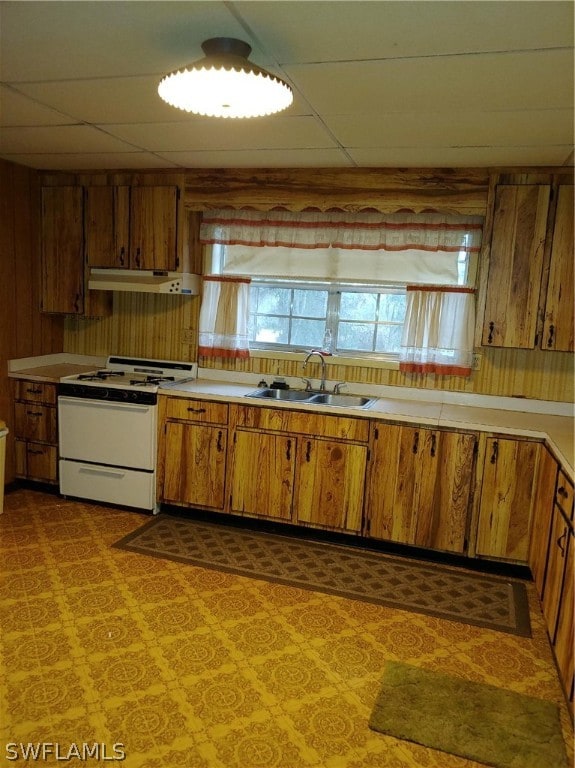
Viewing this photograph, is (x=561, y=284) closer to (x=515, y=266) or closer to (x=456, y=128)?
(x=515, y=266)

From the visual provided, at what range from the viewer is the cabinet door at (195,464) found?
377 centimetres

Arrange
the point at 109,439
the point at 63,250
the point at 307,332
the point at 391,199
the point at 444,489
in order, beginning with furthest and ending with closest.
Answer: the point at 63,250 → the point at 307,332 → the point at 109,439 → the point at 391,199 → the point at 444,489

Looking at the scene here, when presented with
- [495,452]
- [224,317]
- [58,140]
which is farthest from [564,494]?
[58,140]

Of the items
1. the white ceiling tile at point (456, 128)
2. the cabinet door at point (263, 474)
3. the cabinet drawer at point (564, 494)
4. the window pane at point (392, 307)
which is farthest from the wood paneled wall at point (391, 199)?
the cabinet drawer at point (564, 494)

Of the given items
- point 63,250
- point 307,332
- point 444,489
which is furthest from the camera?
point 63,250

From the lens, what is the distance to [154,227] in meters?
3.98

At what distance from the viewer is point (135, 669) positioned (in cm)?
230

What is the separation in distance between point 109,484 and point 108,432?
376mm

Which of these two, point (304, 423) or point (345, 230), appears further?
point (345, 230)

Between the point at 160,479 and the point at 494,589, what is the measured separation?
224 cm

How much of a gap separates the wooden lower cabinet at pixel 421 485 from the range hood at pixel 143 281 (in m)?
1.73

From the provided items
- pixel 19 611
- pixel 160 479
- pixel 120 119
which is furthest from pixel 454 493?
pixel 120 119

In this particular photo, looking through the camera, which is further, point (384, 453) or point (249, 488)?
point (249, 488)

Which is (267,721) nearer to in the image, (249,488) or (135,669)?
(135,669)
